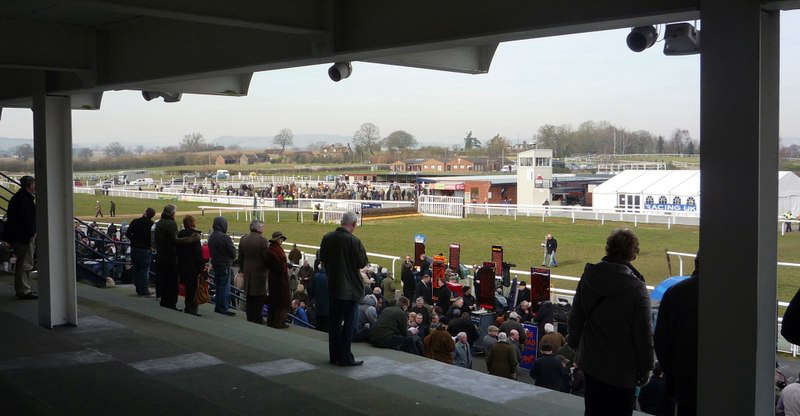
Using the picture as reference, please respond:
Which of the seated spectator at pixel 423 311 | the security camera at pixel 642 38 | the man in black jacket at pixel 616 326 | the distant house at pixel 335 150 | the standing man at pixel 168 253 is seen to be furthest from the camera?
the distant house at pixel 335 150

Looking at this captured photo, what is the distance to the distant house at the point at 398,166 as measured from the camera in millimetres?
102062

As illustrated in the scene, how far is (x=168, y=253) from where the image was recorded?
29.1ft

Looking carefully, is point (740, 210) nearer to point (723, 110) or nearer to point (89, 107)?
point (723, 110)

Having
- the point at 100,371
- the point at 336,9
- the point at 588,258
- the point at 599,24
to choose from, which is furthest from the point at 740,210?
the point at 588,258

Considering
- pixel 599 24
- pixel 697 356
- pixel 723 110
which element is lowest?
pixel 697 356

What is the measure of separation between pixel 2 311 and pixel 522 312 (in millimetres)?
7860

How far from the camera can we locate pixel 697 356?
9.84 ft

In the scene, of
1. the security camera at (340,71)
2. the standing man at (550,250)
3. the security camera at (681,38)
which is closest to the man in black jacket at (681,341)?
the security camera at (681,38)

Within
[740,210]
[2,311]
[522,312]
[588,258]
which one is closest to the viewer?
[740,210]

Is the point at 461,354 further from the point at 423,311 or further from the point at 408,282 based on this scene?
the point at 408,282

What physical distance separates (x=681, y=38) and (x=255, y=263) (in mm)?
5666

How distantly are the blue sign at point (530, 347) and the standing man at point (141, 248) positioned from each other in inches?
214

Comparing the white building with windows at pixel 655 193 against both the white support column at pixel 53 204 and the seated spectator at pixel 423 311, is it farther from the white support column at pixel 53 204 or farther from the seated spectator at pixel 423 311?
the white support column at pixel 53 204

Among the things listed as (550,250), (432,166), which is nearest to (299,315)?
(550,250)
